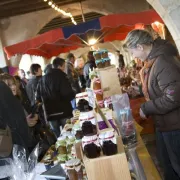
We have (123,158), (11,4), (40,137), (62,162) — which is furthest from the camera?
(11,4)

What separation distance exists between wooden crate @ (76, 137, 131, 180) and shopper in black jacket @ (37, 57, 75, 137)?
3539 millimetres

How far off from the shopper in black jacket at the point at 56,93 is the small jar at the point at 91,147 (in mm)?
3495

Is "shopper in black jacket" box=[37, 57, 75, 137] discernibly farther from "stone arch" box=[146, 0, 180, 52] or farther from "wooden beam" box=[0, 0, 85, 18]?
"wooden beam" box=[0, 0, 85, 18]

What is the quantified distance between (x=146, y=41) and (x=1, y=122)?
1307 mm

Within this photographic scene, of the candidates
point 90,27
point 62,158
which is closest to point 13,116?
point 62,158

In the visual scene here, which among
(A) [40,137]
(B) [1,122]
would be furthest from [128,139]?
(A) [40,137]

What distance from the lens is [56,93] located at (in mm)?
4961

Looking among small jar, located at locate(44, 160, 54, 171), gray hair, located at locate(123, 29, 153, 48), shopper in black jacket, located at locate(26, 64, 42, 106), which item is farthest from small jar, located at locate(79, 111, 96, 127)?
shopper in black jacket, located at locate(26, 64, 42, 106)

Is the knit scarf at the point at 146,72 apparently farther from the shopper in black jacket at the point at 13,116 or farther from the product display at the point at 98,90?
the shopper in black jacket at the point at 13,116

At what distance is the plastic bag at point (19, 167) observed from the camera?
1839mm

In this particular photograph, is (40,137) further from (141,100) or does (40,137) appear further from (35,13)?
(35,13)

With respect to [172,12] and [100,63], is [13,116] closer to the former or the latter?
[100,63]

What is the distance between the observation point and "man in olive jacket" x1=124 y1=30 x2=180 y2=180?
2246 mm

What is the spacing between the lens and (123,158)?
4.54ft
